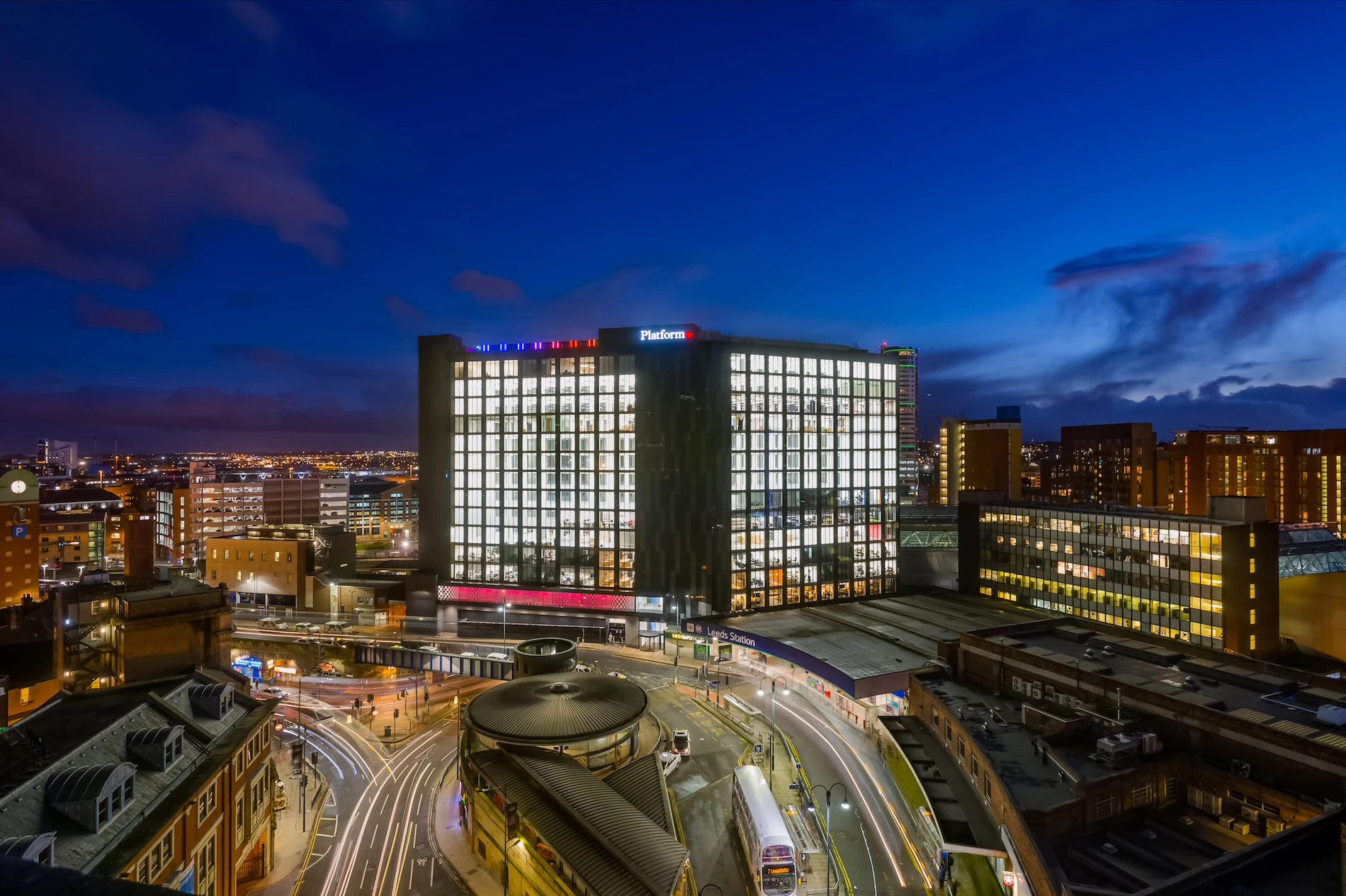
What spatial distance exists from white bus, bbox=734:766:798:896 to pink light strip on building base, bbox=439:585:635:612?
5518 centimetres

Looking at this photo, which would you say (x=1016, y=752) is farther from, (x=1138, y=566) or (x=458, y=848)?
(x=1138, y=566)

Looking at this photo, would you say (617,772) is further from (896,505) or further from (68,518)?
(68,518)

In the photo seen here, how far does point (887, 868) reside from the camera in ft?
146

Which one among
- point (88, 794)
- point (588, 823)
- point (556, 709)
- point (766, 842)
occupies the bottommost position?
point (766, 842)

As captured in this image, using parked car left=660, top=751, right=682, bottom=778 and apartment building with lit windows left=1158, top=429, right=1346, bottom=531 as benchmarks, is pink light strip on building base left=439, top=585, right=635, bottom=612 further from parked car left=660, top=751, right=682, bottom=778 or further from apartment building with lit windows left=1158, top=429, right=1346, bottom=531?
apartment building with lit windows left=1158, top=429, right=1346, bottom=531

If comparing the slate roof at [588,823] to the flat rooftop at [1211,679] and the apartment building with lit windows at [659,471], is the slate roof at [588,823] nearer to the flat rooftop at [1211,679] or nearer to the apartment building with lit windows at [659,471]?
the flat rooftop at [1211,679]

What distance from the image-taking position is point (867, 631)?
81375mm

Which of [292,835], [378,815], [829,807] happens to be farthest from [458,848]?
[829,807]

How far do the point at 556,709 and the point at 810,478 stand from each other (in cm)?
6451

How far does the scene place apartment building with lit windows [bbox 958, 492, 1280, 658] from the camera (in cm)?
8075

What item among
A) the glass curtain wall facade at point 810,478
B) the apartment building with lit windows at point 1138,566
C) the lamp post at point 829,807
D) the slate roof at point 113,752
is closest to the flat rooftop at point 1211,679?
the lamp post at point 829,807

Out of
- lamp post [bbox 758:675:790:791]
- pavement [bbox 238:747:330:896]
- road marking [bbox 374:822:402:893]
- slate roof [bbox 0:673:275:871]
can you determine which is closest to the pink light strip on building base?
lamp post [bbox 758:675:790:791]

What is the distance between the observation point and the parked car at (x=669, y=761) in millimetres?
56984

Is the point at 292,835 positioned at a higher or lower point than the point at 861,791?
lower
